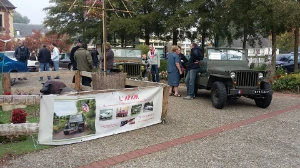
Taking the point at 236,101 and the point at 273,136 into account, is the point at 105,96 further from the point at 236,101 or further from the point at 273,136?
the point at 236,101

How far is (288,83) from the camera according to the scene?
38.8ft

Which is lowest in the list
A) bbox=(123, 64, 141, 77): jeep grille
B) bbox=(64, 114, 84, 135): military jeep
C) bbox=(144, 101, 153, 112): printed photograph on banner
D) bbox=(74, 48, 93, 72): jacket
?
bbox=(64, 114, 84, 135): military jeep

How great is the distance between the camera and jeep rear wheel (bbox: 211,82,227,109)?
7941 millimetres

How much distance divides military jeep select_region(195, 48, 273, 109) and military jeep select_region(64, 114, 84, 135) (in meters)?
4.19

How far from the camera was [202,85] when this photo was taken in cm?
927

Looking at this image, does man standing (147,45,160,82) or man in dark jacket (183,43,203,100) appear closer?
man in dark jacket (183,43,203,100)

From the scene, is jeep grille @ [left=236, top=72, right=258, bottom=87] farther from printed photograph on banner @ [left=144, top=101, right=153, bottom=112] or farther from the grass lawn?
the grass lawn

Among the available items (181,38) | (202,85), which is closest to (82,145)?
(202,85)

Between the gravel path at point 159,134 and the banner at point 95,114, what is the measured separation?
151 mm

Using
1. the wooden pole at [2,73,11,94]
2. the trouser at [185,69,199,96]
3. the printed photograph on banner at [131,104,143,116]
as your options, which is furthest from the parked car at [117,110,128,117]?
the trouser at [185,69,199,96]

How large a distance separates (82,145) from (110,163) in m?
0.92

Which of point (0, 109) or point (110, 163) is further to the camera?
point (0, 109)

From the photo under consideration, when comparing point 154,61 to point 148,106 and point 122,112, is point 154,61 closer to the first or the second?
point 148,106

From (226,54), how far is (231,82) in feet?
5.62
